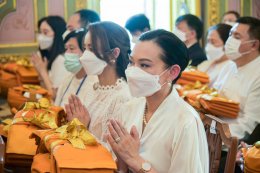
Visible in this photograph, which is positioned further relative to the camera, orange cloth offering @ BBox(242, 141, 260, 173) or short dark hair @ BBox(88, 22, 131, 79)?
short dark hair @ BBox(88, 22, 131, 79)

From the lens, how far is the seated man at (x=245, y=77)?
3152mm

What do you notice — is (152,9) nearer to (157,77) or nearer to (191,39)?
(191,39)

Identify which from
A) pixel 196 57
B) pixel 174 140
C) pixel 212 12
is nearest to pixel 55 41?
pixel 196 57

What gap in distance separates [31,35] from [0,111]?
4.81 ft

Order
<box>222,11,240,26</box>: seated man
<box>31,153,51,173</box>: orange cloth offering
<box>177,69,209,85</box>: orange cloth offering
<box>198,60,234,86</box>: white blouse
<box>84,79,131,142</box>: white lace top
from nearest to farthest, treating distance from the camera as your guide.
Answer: <box>31,153,51,173</box>: orange cloth offering, <box>84,79,131,142</box>: white lace top, <box>177,69,209,85</box>: orange cloth offering, <box>198,60,234,86</box>: white blouse, <box>222,11,240,26</box>: seated man

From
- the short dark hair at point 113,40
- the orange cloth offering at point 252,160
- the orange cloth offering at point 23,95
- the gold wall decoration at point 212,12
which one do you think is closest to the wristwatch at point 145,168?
the orange cloth offering at point 252,160

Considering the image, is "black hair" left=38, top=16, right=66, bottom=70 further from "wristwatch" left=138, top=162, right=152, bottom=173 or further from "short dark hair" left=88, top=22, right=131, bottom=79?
"wristwatch" left=138, top=162, right=152, bottom=173

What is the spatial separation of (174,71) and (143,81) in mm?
136

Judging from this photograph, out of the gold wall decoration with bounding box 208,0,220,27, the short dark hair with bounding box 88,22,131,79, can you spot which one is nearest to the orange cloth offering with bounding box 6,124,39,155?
the short dark hair with bounding box 88,22,131,79

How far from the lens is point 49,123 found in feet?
7.57

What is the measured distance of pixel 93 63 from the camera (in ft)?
8.76

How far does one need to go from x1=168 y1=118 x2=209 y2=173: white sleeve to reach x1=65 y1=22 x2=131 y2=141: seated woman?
0.74 meters

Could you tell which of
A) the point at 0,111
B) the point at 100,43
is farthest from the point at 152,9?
the point at 100,43

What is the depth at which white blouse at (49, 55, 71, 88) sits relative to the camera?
14.1 feet
